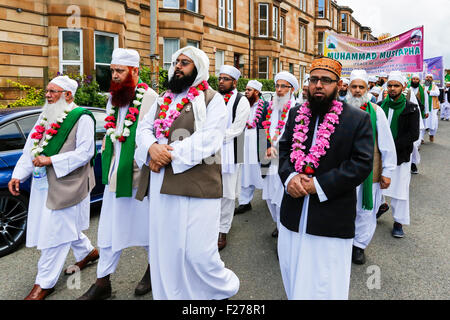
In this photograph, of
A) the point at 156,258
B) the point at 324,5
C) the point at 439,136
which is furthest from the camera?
the point at 324,5

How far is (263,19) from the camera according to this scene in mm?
27516

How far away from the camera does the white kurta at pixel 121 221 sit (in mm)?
3572

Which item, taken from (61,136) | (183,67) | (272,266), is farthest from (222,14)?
(183,67)

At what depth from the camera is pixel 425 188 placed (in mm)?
7902

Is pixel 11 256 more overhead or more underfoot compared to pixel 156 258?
more underfoot

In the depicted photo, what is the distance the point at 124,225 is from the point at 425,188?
677 centimetres

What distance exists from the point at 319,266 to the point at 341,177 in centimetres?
67

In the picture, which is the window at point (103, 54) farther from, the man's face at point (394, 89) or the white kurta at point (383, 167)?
the white kurta at point (383, 167)

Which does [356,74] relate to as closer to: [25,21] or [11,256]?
[11,256]

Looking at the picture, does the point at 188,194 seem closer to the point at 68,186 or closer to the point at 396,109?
the point at 68,186

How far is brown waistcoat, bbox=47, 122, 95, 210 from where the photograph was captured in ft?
12.0

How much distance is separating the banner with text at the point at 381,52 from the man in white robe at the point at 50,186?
7170 mm

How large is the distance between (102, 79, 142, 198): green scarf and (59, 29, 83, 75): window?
1067cm

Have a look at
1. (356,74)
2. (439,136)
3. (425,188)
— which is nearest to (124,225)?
(356,74)
